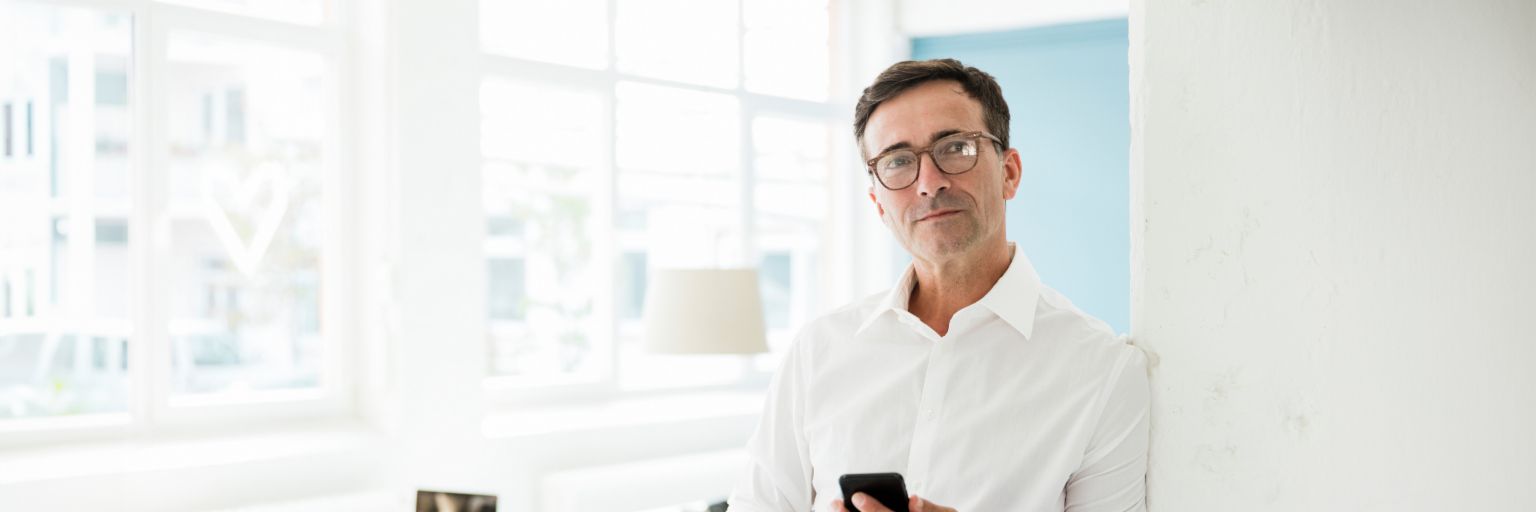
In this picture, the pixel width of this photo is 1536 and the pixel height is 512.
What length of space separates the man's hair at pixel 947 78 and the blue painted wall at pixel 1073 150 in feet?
11.8

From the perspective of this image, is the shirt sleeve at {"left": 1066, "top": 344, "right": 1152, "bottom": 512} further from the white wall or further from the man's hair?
the white wall

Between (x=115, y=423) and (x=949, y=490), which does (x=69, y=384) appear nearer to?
(x=115, y=423)

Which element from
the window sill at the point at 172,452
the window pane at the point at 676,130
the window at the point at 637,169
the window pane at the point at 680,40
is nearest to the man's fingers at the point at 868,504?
the window sill at the point at 172,452

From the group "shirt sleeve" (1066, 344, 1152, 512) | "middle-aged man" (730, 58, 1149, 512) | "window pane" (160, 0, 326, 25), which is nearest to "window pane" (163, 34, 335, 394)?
"window pane" (160, 0, 326, 25)

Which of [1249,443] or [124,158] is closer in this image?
[1249,443]

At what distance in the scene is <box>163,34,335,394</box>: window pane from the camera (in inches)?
152

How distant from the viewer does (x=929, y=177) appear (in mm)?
1604

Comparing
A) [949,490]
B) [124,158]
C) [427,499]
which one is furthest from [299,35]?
[949,490]

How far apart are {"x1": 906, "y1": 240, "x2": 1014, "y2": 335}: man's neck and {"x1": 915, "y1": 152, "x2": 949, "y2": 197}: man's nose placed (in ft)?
0.40

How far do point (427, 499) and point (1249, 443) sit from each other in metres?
1.57

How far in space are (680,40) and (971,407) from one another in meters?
4.01

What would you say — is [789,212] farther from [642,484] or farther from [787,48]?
[642,484]

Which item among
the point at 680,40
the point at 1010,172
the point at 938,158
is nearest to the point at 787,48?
the point at 680,40

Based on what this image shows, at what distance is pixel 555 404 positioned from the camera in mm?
4855
